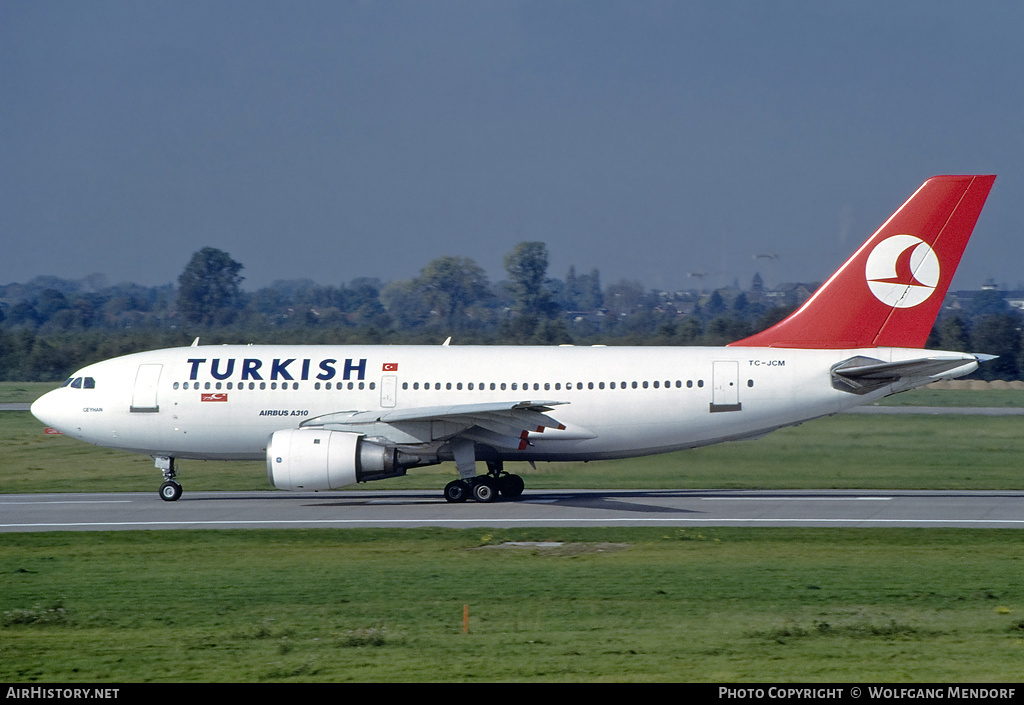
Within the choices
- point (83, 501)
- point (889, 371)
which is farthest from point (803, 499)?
point (83, 501)

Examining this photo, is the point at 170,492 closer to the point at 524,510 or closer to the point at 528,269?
the point at 524,510

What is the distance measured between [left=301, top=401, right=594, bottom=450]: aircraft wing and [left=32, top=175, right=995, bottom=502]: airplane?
0.04 m

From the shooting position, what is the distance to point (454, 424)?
88.3 ft

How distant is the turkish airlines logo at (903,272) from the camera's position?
90.4ft

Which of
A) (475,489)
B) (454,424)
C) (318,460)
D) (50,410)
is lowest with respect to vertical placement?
(475,489)

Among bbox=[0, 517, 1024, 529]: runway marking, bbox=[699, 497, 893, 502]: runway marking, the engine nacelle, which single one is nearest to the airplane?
the engine nacelle

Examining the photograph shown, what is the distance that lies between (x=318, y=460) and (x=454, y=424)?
3469 millimetres

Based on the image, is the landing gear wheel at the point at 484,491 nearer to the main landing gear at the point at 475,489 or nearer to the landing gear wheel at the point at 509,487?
the main landing gear at the point at 475,489

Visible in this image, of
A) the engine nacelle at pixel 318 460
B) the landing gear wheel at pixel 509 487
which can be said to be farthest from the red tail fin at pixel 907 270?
the engine nacelle at pixel 318 460

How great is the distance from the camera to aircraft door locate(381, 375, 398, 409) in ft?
92.0

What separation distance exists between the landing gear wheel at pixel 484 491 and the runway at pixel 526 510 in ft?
0.87

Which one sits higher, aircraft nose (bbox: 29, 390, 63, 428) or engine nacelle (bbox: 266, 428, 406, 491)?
aircraft nose (bbox: 29, 390, 63, 428)

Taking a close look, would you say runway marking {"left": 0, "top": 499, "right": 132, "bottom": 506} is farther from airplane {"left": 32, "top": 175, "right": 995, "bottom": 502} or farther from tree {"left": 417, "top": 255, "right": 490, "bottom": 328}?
tree {"left": 417, "top": 255, "right": 490, "bottom": 328}
